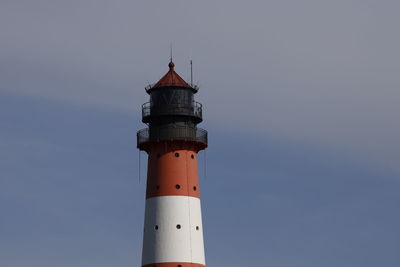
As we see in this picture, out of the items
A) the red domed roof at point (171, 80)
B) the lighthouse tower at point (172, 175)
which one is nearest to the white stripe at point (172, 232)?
the lighthouse tower at point (172, 175)

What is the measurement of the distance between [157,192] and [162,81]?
840 cm

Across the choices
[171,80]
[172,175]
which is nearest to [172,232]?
[172,175]

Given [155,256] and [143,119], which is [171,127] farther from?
[155,256]

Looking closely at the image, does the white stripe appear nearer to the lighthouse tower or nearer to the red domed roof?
the lighthouse tower

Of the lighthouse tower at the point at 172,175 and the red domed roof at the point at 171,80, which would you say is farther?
the red domed roof at the point at 171,80

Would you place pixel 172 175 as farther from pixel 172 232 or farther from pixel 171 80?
pixel 171 80

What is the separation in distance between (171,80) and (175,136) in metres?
4.43

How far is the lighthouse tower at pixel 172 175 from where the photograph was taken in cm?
9419

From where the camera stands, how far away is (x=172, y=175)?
9569cm

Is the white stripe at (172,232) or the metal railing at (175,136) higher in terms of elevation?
the metal railing at (175,136)

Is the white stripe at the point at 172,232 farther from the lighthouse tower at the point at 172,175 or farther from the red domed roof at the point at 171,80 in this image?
the red domed roof at the point at 171,80

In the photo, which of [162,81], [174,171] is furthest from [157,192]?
[162,81]

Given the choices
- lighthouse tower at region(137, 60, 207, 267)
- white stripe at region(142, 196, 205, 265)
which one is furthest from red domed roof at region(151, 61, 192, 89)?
white stripe at region(142, 196, 205, 265)

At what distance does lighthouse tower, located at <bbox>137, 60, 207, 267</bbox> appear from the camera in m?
94.2
